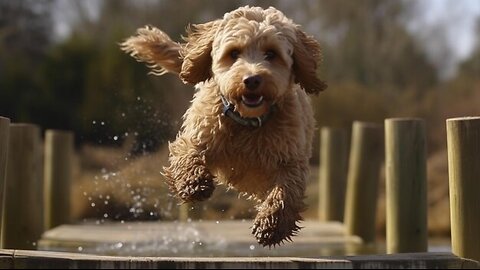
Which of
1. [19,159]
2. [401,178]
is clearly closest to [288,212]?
[401,178]

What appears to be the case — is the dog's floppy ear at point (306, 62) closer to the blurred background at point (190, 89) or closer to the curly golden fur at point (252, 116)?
the curly golden fur at point (252, 116)

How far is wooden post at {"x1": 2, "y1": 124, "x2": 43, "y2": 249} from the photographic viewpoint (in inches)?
355

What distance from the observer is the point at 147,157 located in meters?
11.7

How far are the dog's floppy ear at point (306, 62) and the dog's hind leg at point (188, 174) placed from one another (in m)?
0.72

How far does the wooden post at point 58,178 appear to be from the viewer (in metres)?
11.8

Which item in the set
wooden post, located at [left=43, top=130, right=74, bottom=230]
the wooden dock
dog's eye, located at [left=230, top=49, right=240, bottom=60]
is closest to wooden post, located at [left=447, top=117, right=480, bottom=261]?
the wooden dock

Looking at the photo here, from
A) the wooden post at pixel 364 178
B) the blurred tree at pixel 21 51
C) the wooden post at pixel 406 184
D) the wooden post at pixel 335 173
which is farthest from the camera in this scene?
the blurred tree at pixel 21 51

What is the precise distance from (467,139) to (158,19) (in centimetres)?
1517

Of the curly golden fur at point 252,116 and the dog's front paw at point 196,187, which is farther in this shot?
the dog's front paw at point 196,187

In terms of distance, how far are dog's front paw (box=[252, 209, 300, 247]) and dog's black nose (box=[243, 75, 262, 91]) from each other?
0.68 metres

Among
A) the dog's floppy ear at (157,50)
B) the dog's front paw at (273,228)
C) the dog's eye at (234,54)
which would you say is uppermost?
the dog's floppy ear at (157,50)

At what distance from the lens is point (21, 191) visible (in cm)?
928

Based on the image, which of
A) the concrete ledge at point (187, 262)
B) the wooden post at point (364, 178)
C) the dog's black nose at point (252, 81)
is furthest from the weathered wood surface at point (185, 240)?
the concrete ledge at point (187, 262)

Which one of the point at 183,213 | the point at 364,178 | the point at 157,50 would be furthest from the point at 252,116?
the point at 183,213
